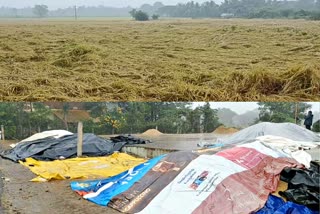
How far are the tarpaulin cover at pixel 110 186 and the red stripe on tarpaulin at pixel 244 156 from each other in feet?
2.36

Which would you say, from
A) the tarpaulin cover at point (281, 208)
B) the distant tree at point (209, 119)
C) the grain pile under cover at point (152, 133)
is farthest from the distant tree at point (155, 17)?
the tarpaulin cover at point (281, 208)

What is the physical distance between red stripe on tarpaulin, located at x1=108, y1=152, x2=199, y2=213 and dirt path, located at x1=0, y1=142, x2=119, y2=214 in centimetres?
13

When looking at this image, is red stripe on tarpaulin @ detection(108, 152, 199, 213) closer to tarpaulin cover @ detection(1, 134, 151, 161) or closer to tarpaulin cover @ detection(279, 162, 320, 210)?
tarpaulin cover @ detection(279, 162, 320, 210)

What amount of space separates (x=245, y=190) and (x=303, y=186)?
48 centimetres

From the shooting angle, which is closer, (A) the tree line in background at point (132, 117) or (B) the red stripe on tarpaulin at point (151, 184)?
(B) the red stripe on tarpaulin at point (151, 184)

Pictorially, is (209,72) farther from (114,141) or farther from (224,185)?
(224,185)

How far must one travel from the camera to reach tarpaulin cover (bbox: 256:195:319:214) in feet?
12.1

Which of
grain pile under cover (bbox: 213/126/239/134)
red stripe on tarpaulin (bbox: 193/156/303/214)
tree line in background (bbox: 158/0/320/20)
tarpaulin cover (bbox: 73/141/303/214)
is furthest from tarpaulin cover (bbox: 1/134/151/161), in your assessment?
tree line in background (bbox: 158/0/320/20)

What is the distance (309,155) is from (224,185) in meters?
1.22

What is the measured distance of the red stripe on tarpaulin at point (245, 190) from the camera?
148 inches

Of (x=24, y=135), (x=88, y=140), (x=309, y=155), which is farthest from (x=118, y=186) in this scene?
(x=24, y=135)

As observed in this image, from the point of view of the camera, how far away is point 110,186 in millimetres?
4570

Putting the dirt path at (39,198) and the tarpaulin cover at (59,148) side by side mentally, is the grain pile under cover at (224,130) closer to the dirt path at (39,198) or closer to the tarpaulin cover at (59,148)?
the tarpaulin cover at (59,148)

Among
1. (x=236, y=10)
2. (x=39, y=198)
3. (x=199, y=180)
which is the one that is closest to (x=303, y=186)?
(x=199, y=180)
